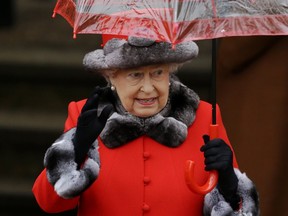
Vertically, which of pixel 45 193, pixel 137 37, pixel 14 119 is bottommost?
pixel 14 119

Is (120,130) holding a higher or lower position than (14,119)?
higher

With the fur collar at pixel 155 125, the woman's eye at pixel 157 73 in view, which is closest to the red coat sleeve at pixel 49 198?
the fur collar at pixel 155 125

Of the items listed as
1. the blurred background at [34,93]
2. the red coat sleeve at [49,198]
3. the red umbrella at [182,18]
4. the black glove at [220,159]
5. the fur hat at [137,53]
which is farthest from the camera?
the blurred background at [34,93]

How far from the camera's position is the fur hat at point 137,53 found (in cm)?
424

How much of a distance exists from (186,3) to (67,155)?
828mm

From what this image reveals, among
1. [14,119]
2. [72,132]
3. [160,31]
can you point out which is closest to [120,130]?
[72,132]

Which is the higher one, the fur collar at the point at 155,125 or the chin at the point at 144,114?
the chin at the point at 144,114

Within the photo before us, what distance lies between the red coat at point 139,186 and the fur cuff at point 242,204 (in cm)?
8

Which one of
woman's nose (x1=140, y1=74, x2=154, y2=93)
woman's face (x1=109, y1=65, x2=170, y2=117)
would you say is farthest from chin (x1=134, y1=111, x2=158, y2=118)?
woman's nose (x1=140, y1=74, x2=154, y2=93)

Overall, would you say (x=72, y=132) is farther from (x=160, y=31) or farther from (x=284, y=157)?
(x=284, y=157)

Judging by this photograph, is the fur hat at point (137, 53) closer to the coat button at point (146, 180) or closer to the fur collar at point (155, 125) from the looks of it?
the fur collar at point (155, 125)

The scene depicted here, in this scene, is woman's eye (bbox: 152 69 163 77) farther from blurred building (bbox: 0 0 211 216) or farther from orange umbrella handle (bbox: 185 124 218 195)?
blurred building (bbox: 0 0 211 216)

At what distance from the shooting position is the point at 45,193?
4.38 metres

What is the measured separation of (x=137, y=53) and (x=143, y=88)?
14cm
